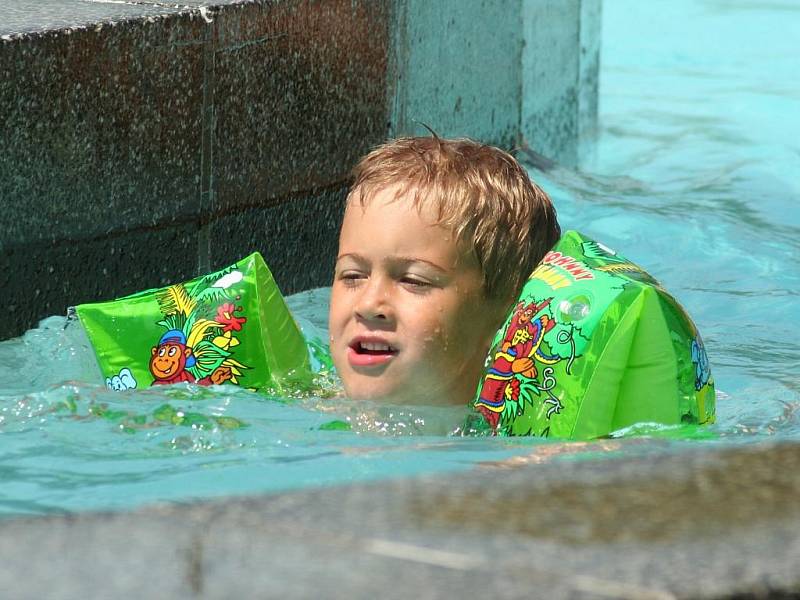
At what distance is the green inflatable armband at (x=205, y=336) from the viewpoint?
390 centimetres

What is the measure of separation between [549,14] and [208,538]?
6184 millimetres

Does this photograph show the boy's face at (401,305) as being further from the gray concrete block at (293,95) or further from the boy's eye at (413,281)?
the gray concrete block at (293,95)

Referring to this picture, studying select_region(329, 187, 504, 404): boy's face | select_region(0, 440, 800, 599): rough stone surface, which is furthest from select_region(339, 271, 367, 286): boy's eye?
select_region(0, 440, 800, 599): rough stone surface

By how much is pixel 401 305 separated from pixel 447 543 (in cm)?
193

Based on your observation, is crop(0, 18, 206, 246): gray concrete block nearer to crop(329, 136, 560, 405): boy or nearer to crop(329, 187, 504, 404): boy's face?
crop(329, 136, 560, 405): boy

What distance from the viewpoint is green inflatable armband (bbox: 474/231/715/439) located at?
3404 millimetres

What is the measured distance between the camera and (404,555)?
1475mm

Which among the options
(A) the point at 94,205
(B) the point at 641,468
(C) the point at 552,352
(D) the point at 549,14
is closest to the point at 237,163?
(A) the point at 94,205

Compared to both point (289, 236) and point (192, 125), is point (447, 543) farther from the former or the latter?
point (289, 236)

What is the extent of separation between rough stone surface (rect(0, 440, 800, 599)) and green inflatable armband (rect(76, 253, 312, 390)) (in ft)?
7.57

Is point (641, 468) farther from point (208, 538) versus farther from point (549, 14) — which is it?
point (549, 14)

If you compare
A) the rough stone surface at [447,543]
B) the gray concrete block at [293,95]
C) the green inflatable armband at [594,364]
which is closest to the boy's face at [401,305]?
the green inflatable armband at [594,364]

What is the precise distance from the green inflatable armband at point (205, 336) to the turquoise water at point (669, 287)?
0.16 m

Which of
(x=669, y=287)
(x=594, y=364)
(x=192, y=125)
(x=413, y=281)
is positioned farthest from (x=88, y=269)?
(x=669, y=287)
